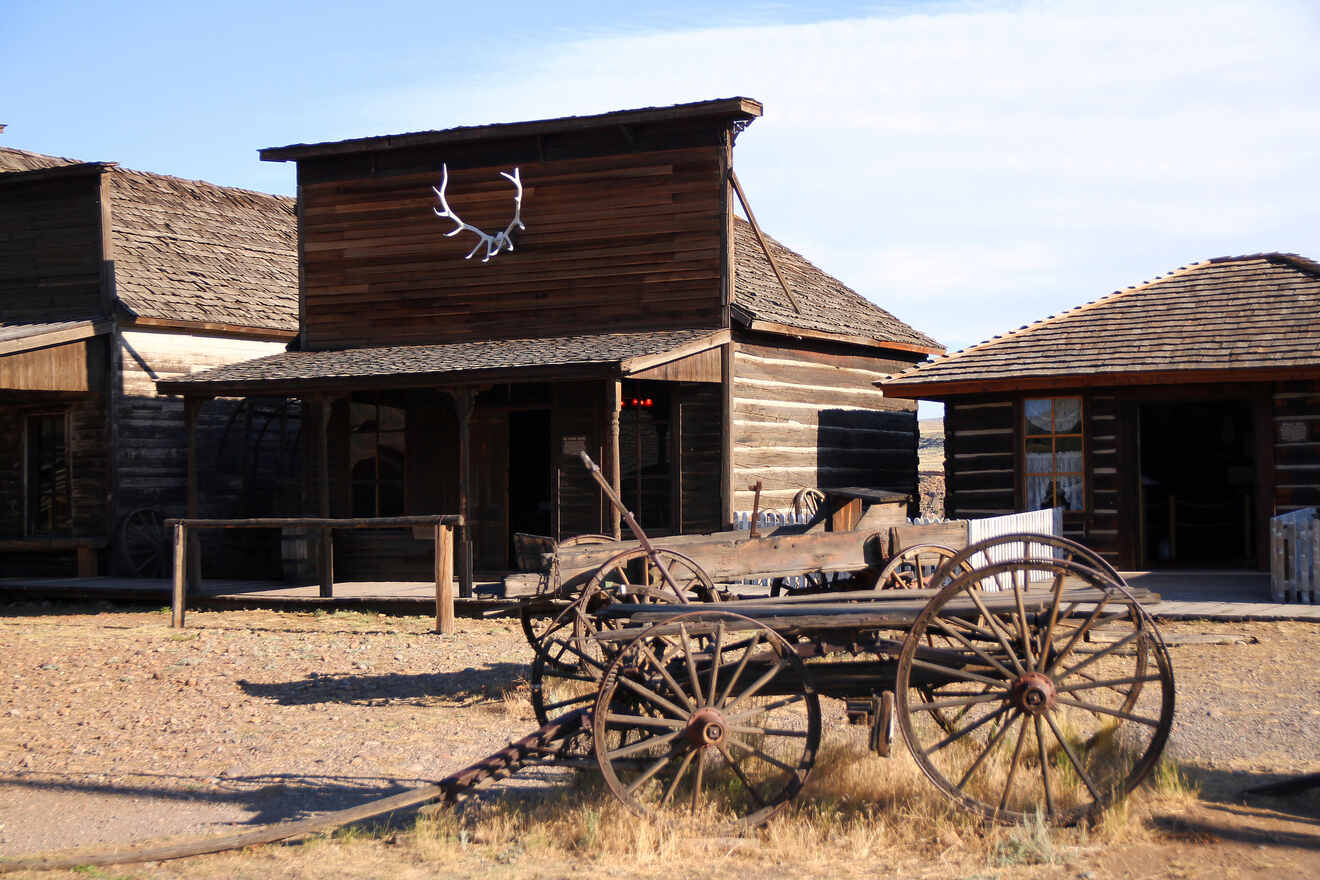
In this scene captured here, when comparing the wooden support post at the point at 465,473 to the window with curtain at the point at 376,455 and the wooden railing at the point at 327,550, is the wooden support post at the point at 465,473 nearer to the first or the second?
the wooden railing at the point at 327,550

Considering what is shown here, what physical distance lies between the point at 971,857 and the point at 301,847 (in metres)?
3.04

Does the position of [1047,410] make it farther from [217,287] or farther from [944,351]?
[217,287]

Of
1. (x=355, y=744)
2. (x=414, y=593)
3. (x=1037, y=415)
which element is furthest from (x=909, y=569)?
(x=414, y=593)

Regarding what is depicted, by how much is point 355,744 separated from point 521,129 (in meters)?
10.5

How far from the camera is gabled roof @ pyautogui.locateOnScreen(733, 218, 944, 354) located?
1644cm

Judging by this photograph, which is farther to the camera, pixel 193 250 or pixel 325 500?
pixel 193 250

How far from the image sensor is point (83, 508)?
1902cm

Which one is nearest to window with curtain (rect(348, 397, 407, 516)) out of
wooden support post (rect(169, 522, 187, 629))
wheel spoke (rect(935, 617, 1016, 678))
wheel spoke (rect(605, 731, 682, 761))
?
wooden support post (rect(169, 522, 187, 629))

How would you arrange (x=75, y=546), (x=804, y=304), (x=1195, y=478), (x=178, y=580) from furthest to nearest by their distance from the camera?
(x=1195, y=478) → (x=75, y=546) → (x=804, y=304) → (x=178, y=580)

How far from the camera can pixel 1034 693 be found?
5.59 metres

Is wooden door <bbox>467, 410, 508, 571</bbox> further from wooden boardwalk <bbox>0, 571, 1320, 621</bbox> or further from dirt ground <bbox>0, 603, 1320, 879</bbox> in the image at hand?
dirt ground <bbox>0, 603, 1320, 879</bbox>

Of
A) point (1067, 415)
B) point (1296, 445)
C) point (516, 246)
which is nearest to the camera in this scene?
point (1296, 445)

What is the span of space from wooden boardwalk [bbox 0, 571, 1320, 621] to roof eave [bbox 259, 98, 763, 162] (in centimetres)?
593

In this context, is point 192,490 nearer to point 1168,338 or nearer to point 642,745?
point 642,745
